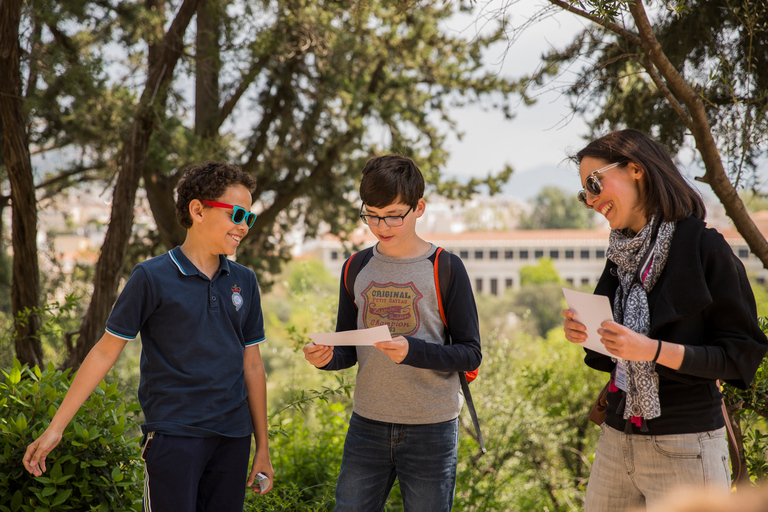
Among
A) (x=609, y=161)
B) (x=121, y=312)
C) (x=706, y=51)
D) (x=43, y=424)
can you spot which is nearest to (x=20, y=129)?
(x=43, y=424)

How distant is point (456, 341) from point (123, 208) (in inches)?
131

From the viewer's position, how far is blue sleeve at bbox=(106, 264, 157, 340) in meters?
2.03

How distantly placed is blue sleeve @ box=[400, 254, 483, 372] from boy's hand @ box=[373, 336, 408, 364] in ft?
0.08

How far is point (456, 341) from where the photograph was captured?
219cm

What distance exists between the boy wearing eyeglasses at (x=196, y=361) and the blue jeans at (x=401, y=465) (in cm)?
34

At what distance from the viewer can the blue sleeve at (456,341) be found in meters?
2.03

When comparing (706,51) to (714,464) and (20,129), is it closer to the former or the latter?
(714,464)

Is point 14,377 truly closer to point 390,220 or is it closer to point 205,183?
point 205,183

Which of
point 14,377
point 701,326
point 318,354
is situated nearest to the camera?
point 701,326

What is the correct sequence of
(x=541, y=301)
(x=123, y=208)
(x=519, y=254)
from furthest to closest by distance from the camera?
(x=519, y=254) < (x=541, y=301) < (x=123, y=208)

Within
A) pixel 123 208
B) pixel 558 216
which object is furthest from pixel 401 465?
pixel 558 216

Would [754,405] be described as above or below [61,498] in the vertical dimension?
above

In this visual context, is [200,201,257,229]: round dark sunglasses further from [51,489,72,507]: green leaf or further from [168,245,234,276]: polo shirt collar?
[51,489,72,507]: green leaf

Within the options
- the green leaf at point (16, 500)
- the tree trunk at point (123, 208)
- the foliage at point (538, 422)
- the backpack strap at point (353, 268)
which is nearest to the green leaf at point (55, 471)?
the green leaf at point (16, 500)
